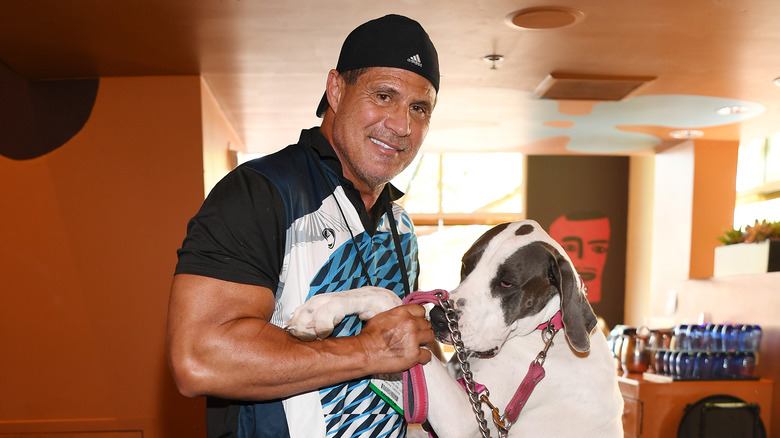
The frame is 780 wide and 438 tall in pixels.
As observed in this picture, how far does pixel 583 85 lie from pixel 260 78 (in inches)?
98.6

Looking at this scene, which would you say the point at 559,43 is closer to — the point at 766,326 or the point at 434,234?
the point at 766,326

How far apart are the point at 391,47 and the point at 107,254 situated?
382 centimetres

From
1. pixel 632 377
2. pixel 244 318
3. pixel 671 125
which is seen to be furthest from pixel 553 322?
pixel 671 125

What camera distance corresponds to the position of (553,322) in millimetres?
1902

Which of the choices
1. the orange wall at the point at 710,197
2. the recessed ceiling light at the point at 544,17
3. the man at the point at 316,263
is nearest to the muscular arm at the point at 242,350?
the man at the point at 316,263

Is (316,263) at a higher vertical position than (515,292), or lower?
higher

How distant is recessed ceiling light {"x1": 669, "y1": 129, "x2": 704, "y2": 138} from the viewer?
6746 mm

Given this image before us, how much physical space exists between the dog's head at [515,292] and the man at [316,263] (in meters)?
0.21

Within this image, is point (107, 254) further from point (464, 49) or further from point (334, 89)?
point (334, 89)

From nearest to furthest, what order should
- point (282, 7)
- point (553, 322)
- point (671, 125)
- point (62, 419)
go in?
point (553, 322)
point (282, 7)
point (62, 419)
point (671, 125)

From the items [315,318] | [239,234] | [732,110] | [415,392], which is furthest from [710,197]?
[239,234]

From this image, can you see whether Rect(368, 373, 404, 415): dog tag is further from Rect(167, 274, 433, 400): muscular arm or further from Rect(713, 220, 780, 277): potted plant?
Rect(713, 220, 780, 277): potted plant

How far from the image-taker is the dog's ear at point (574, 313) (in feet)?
5.87

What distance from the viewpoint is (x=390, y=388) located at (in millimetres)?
1611
